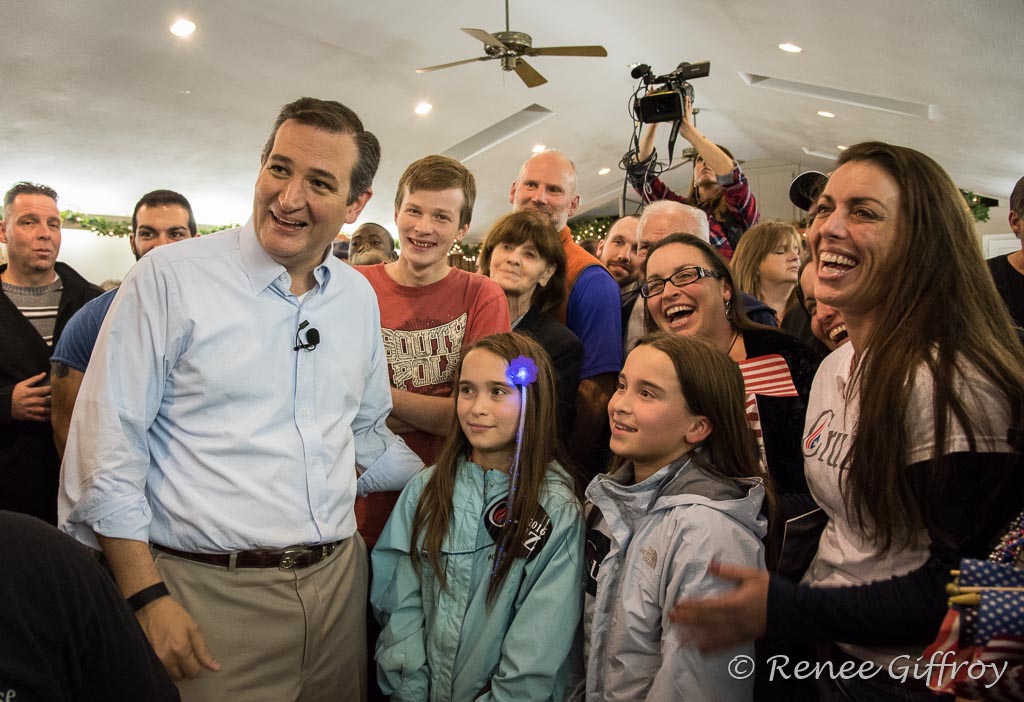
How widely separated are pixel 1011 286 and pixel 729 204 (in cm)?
131

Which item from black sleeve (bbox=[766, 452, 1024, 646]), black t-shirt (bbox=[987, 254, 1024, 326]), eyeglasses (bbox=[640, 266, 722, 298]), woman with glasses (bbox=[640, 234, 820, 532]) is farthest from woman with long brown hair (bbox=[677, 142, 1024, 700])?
black t-shirt (bbox=[987, 254, 1024, 326])

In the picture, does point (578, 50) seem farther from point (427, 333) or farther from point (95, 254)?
point (95, 254)

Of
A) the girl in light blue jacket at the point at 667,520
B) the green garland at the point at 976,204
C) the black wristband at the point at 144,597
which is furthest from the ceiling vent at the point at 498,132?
the black wristband at the point at 144,597

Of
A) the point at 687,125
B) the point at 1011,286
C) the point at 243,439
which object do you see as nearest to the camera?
the point at 243,439

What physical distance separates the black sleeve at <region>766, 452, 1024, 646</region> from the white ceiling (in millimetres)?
4782

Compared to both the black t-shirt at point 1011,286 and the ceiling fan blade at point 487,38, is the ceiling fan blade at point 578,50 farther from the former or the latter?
the black t-shirt at point 1011,286

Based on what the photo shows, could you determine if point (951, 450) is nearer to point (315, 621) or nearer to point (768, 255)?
point (315, 621)

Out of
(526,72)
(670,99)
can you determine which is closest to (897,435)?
(670,99)

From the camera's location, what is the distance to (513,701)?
1.76 meters

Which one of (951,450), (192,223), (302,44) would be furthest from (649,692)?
(302,44)

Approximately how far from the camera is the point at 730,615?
1238 mm

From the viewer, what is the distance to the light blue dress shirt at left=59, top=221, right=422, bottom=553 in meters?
1.34

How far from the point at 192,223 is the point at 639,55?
7336 millimetres

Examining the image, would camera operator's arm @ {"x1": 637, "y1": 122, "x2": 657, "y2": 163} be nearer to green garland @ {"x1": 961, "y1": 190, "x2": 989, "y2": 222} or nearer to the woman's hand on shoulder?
the woman's hand on shoulder
